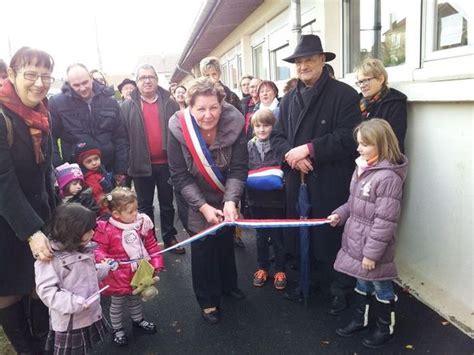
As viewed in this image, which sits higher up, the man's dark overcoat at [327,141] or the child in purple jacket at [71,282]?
the man's dark overcoat at [327,141]

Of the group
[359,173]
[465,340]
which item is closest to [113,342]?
[359,173]

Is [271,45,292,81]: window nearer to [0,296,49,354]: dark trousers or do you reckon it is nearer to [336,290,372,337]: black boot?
[336,290,372,337]: black boot

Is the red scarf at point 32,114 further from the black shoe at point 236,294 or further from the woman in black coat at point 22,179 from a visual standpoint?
Result: the black shoe at point 236,294

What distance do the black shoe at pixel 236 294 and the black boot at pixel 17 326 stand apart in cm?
158

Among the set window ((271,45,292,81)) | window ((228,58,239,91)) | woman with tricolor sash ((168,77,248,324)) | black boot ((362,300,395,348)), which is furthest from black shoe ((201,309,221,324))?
window ((228,58,239,91))

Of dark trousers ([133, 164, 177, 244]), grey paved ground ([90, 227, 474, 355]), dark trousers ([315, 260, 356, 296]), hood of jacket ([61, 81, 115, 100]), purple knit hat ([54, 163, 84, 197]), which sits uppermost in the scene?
hood of jacket ([61, 81, 115, 100])

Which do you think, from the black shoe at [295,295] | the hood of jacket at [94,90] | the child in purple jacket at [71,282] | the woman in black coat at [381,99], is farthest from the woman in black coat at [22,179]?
the woman in black coat at [381,99]

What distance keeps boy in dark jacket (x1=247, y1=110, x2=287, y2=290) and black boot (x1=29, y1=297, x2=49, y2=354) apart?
1802 millimetres

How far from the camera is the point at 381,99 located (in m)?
3.42

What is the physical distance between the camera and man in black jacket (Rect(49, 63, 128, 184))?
374 centimetres

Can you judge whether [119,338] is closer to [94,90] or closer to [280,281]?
[280,281]

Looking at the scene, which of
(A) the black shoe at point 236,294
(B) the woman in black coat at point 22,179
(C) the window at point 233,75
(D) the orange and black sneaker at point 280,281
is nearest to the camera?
(B) the woman in black coat at point 22,179

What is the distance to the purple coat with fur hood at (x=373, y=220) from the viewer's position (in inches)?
103

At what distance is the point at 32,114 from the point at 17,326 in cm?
137
